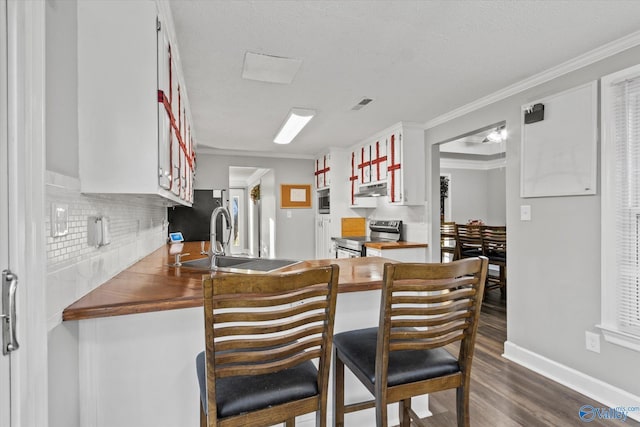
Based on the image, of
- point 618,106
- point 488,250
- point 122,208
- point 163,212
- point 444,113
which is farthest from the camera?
point 488,250

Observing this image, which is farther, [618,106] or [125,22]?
[618,106]

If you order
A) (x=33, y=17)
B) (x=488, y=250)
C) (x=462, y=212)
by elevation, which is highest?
(x=33, y=17)

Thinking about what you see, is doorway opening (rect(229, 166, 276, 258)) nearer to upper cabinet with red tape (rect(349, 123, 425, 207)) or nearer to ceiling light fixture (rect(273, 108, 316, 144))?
ceiling light fixture (rect(273, 108, 316, 144))

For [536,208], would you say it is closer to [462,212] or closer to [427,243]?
[427,243]

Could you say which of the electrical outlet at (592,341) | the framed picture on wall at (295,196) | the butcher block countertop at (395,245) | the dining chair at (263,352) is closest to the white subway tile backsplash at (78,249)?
the dining chair at (263,352)

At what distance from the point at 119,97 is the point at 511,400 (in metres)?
2.73

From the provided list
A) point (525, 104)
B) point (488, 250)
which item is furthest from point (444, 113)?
point (488, 250)

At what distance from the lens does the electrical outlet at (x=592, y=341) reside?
85.5 inches

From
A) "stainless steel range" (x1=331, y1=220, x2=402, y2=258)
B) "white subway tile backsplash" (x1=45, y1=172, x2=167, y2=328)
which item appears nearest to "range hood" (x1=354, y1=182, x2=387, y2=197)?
"stainless steel range" (x1=331, y1=220, x2=402, y2=258)

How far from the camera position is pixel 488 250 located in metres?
4.39

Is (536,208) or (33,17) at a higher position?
(33,17)

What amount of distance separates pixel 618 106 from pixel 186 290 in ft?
8.89

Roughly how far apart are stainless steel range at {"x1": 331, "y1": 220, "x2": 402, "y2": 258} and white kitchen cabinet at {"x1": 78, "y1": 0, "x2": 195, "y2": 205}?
3158 millimetres

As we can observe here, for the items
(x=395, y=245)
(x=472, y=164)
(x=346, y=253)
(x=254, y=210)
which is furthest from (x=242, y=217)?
(x=395, y=245)
